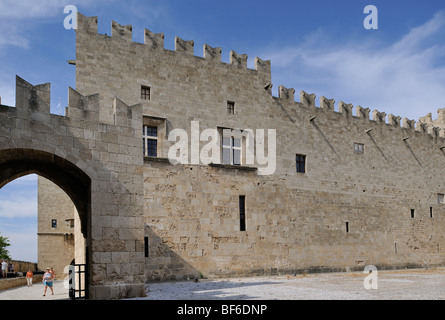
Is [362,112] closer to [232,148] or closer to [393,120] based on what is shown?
[393,120]

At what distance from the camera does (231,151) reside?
1891 cm

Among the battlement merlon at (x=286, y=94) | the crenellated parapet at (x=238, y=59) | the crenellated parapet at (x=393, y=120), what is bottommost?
the crenellated parapet at (x=393, y=120)

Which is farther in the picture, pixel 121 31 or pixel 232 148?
pixel 232 148

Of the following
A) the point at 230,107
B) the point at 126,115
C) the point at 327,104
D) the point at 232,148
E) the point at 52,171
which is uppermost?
the point at 327,104

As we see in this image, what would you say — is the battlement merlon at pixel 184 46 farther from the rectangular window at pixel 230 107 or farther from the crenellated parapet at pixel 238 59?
the rectangular window at pixel 230 107

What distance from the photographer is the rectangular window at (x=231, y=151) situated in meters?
18.8

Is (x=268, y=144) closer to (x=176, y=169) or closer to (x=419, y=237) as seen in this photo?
(x=176, y=169)

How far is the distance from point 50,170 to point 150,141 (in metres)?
6.66

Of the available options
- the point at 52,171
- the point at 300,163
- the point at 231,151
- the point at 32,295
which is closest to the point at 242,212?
the point at 231,151

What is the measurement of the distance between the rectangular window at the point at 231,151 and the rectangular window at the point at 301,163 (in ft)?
11.0

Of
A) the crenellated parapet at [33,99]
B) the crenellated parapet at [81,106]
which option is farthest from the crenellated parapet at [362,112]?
the crenellated parapet at [33,99]

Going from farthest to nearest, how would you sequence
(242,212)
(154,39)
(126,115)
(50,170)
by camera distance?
(242,212)
(154,39)
(50,170)
(126,115)

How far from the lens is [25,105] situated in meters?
8.81

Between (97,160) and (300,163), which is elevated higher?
(300,163)
